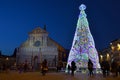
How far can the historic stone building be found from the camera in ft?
210

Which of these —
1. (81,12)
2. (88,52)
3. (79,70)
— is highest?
(81,12)

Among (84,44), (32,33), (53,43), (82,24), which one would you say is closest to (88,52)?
(84,44)

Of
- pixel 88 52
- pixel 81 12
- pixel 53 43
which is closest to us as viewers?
pixel 88 52

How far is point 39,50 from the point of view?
6500 cm

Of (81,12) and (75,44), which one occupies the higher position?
(81,12)

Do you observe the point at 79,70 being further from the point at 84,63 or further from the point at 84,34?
the point at 84,34

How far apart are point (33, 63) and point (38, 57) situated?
2053 mm

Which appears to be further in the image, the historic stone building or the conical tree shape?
the historic stone building

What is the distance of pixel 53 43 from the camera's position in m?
65.0

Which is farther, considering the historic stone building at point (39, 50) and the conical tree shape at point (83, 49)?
the historic stone building at point (39, 50)

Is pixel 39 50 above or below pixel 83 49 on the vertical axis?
above

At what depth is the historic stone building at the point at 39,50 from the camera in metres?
64.1

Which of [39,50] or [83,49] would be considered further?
[39,50]

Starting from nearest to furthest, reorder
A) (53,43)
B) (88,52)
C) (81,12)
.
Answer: (88,52)
(81,12)
(53,43)
